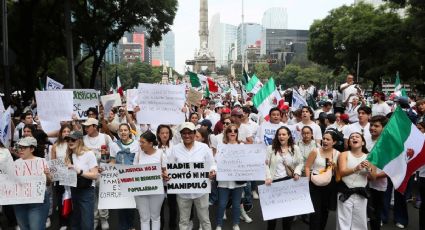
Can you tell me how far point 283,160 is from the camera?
6098mm

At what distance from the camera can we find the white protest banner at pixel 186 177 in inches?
227

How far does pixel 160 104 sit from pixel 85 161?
2.29 m

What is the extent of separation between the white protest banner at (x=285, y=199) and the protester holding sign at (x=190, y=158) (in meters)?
0.74

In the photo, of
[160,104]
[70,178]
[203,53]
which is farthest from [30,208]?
[203,53]

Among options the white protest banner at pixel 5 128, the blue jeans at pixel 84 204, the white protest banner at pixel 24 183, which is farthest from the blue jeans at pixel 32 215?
the white protest banner at pixel 5 128

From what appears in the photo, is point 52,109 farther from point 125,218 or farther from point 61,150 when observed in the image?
point 125,218

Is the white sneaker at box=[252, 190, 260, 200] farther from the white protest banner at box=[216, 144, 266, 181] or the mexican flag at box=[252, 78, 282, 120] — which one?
the white protest banner at box=[216, 144, 266, 181]

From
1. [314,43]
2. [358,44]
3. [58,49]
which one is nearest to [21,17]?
[58,49]

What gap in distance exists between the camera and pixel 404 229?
6867 mm

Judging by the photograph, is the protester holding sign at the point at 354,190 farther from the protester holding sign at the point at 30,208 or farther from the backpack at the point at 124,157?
the protester holding sign at the point at 30,208

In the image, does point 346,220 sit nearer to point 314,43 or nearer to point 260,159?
point 260,159

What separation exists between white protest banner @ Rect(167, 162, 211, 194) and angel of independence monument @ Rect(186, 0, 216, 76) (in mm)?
106303

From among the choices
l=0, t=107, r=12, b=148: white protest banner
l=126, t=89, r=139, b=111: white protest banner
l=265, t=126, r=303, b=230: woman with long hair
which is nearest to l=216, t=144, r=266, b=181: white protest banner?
l=265, t=126, r=303, b=230: woman with long hair

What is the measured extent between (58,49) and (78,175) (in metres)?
23.5
